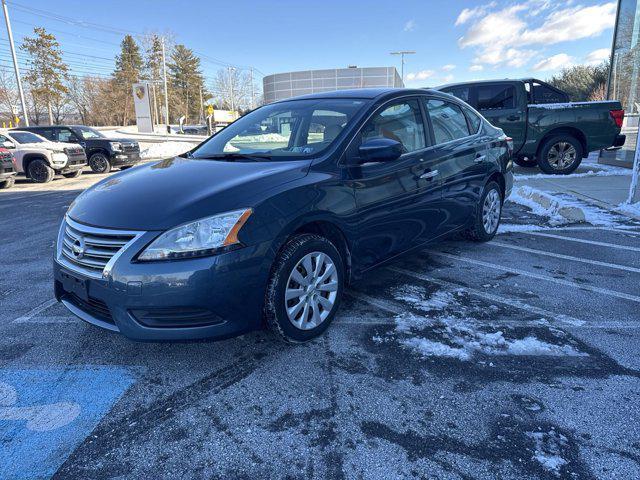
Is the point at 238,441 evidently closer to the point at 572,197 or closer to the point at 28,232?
the point at 28,232

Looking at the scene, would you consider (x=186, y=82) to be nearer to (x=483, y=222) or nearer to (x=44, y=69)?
(x=44, y=69)

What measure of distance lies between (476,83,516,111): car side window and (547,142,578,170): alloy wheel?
1.41 metres

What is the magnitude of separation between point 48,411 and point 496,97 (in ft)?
33.7

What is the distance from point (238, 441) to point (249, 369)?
64cm

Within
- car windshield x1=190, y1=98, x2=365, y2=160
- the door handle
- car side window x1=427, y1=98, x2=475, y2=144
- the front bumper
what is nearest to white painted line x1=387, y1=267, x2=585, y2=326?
the door handle

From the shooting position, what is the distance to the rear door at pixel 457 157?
13.7ft

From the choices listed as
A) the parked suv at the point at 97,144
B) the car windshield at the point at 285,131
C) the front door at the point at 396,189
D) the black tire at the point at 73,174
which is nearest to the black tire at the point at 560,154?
the front door at the point at 396,189

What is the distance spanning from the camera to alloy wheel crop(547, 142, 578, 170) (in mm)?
10133

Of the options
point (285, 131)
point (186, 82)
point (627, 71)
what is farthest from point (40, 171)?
point (186, 82)

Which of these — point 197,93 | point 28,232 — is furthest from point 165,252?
point 197,93

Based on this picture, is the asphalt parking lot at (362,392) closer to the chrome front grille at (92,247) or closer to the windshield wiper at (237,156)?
the chrome front grille at (92,247)

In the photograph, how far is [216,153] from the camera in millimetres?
3775

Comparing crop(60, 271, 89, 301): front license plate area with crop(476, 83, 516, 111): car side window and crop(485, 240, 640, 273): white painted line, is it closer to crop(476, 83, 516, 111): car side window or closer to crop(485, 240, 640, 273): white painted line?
crop(485, 240, 640, 273): white painted line

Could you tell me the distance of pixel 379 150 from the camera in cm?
319
